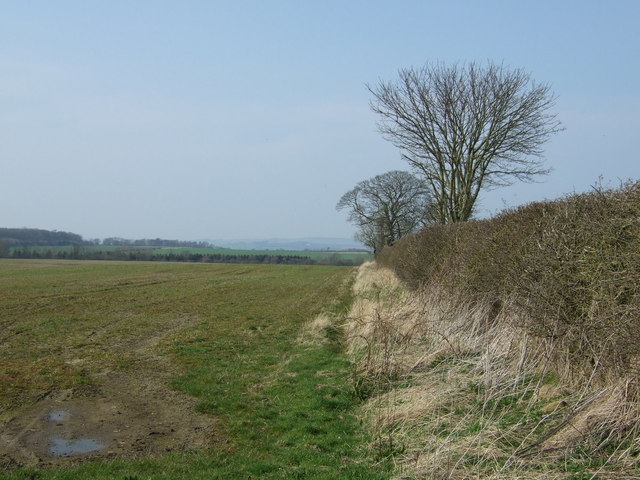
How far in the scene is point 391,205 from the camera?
5741 centimetres

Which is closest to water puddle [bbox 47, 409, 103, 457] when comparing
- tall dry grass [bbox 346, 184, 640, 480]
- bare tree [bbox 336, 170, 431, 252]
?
tall dry grass [bbox 346, 184, 640, 480]

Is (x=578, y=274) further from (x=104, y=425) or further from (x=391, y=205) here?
(x=391, y=205)

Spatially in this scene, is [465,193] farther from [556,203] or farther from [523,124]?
[556,203]

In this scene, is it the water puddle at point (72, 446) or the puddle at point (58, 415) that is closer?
the water puddle at point (72, 446)

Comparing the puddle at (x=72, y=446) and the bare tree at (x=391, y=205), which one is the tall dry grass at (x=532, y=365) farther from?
the bare tree at (x=391, y=205)

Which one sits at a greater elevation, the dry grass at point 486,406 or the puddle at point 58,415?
the dry grass at point 486,406

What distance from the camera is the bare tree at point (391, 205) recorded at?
183 feet

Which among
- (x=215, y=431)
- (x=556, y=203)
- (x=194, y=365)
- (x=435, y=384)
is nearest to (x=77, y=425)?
(x=215, y=431)

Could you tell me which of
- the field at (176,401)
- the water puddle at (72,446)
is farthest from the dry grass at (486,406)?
the water puddle at (72,446)

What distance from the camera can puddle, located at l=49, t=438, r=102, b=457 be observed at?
6129 mm

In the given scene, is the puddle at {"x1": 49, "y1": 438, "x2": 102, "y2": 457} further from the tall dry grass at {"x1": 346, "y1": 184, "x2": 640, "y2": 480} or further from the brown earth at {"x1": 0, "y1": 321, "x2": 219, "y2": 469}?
the tall dry grass at {"x1": 346, "y1": 184, "x2": 640, "y2": 480}

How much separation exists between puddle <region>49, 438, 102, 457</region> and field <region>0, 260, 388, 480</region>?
0.02 metres

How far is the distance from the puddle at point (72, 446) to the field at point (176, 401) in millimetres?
21

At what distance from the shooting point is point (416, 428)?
6.00 m
